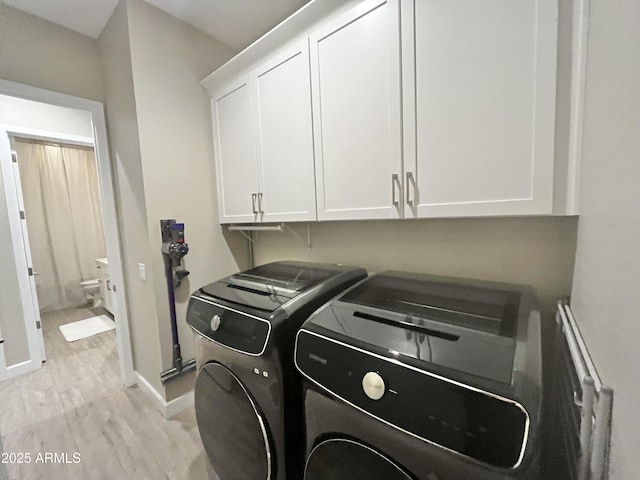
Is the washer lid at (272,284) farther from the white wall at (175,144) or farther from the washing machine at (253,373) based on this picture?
the white wall at (175,144)

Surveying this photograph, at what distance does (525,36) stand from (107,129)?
8.61 feet

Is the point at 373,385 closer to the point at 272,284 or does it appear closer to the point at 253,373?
the point at 253,373

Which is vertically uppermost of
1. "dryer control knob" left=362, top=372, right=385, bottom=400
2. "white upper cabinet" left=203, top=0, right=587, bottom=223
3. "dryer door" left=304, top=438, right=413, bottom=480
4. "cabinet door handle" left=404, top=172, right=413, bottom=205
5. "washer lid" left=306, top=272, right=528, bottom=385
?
"white upper cabinet" left=203, top=0, right=587, bottom=223

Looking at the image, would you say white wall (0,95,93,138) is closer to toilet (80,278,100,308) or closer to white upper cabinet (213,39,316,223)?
white upper cabinet (213,39,316,223)

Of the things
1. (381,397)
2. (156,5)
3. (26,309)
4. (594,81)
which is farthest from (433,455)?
(26,309)

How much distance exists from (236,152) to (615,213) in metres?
1.85

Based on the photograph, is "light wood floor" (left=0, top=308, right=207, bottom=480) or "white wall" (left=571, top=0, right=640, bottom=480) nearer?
"white wall" (left=571, top=0, right=640, bottom=480)

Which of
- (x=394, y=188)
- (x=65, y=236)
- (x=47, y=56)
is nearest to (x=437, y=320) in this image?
(x=394, y=188)

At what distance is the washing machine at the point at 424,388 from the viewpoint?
507 mm

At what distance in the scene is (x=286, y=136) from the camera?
4.94 feet

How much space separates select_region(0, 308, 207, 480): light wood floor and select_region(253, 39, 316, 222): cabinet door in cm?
156

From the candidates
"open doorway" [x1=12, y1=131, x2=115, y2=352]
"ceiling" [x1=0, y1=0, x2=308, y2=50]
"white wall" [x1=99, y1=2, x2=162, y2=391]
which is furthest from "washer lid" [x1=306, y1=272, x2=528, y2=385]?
"open doorway" [x1=12, y1=131, x2=115, y2=352]

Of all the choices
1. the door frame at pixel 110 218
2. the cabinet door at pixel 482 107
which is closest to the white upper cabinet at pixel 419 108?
the cabinet door at pixel 482 107

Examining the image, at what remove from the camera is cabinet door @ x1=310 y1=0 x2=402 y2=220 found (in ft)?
3.58
